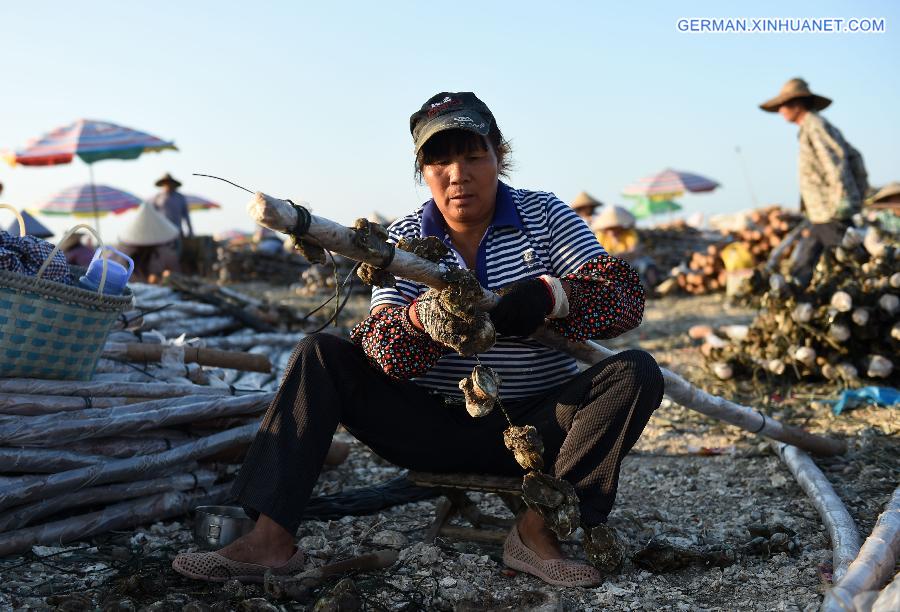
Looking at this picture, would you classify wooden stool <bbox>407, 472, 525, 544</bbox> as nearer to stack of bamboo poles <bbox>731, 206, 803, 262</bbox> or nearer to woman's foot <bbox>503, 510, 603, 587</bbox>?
woman's foot <bbox>503, 510, 603, 587</bbox>

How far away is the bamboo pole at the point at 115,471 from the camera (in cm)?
250

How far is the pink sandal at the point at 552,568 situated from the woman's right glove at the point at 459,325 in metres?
0.66

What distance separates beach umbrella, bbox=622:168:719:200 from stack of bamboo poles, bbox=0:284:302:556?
15.5m

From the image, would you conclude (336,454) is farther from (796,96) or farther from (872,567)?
(796,96)

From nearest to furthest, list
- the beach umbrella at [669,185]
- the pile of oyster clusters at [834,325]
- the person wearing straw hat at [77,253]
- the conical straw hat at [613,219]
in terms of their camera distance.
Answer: the pile of oyster clusters at [834,325] < the person wearing straw hat at [77,253] < the conical straw hat at [613,219] < the beach umbrella at [669,185]

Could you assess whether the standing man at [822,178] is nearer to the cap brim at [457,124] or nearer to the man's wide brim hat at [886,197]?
Answer: the man's wide brim hat at [886,197]

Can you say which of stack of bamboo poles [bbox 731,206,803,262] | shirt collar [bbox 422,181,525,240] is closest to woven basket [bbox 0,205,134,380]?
shirt collar [bbox 422,181,525,240]

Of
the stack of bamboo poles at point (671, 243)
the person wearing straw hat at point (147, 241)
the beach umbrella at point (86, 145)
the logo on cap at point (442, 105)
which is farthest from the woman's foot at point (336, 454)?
the stack of bamboo poles at point (671, 243)

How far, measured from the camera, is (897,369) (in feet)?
14.5

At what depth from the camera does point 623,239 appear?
11.7 meters

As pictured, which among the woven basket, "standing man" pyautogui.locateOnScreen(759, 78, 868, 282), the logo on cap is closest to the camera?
the logo on cap

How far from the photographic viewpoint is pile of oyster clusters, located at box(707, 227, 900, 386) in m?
4.44

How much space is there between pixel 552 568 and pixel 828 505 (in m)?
1.01

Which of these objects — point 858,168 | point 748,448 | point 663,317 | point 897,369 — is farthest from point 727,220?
point 748,448
